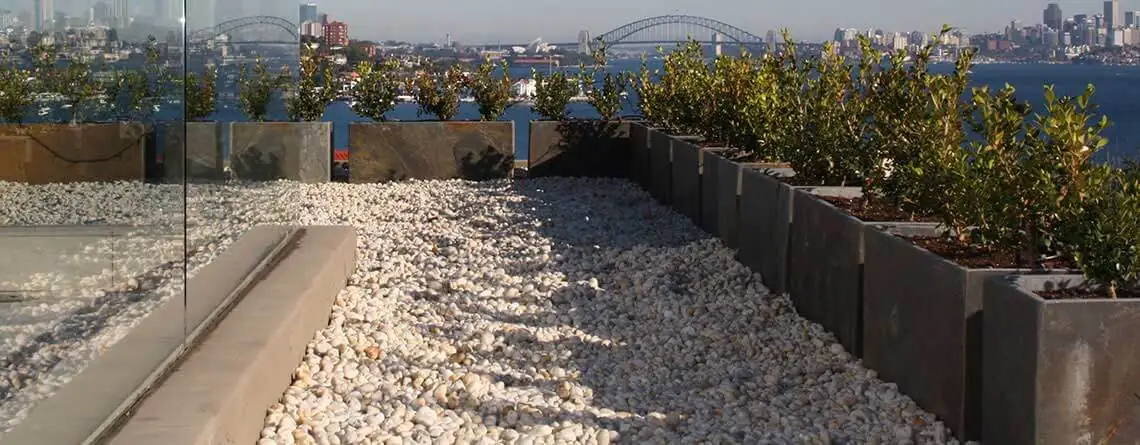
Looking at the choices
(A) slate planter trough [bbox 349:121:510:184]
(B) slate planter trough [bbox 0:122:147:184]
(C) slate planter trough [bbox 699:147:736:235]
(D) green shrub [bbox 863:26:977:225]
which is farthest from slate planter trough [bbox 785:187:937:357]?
(A) slate planter trough [bbox 349:121:510:184]

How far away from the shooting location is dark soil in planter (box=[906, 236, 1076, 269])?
4.05 m

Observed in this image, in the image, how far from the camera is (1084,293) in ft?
11.9

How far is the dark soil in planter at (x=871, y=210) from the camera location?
16.8 ft

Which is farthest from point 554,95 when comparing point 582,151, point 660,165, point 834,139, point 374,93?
point 834,139

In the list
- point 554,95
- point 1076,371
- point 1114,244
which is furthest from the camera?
point 554,95

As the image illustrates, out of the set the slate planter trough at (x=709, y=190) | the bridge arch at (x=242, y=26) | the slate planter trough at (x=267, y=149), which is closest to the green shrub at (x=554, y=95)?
the slate planter trough at (x=709, y=190)

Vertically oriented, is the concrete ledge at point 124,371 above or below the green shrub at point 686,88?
below

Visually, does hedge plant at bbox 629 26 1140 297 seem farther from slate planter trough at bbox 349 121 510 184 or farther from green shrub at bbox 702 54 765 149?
slate planter trough at bbox 349 121 510 184

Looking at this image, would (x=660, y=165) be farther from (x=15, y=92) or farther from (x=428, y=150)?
(x=15, y=92)

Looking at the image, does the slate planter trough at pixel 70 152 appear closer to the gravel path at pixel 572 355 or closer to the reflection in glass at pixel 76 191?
the reflection in glass at pixel 76 191

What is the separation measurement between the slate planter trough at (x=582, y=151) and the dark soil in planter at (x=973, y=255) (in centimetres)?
682

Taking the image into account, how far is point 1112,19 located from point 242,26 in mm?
26922

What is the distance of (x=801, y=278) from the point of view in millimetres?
5523

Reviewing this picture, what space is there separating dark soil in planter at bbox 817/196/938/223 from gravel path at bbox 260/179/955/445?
500 mm
